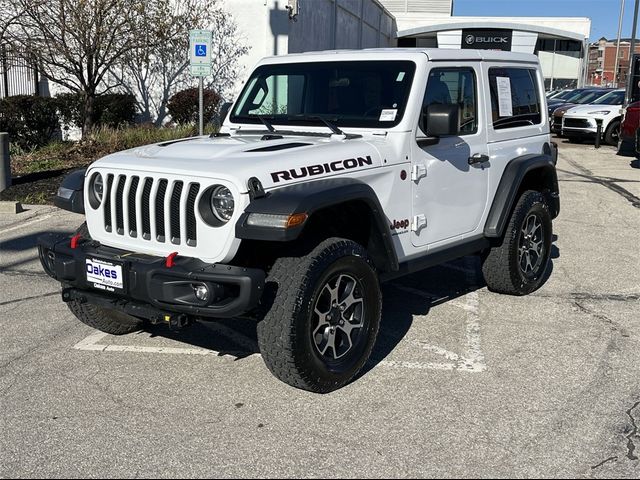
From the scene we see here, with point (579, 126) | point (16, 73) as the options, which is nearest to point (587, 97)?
point (579, 126)

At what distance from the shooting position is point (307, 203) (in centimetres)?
370

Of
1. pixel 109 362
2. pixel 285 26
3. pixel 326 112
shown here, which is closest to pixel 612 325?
pixel 326 112

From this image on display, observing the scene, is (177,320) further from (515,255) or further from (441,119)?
(515,255)

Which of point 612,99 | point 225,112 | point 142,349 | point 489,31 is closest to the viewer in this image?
point 142,349

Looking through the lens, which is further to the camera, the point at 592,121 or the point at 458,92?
the point at 592,121

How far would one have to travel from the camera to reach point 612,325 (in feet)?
17.7

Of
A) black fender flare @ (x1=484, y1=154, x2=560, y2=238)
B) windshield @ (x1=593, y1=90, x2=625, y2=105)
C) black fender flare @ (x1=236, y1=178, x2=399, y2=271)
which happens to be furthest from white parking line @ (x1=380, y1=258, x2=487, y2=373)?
windshield @ (x1=593, y1=90, x2=625, y2=105)

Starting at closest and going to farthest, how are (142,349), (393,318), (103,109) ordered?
1. (142,349)
2. (393,318)
3. (103,109)

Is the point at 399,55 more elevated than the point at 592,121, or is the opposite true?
the point at 399,55

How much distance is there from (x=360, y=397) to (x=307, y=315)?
0.65m

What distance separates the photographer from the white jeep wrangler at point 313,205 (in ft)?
12.3

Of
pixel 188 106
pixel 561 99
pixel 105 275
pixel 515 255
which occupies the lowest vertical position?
pixel 515 255

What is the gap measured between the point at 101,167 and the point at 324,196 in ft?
4.66

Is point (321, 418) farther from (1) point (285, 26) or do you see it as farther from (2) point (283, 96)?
(1) point (285, 26)
